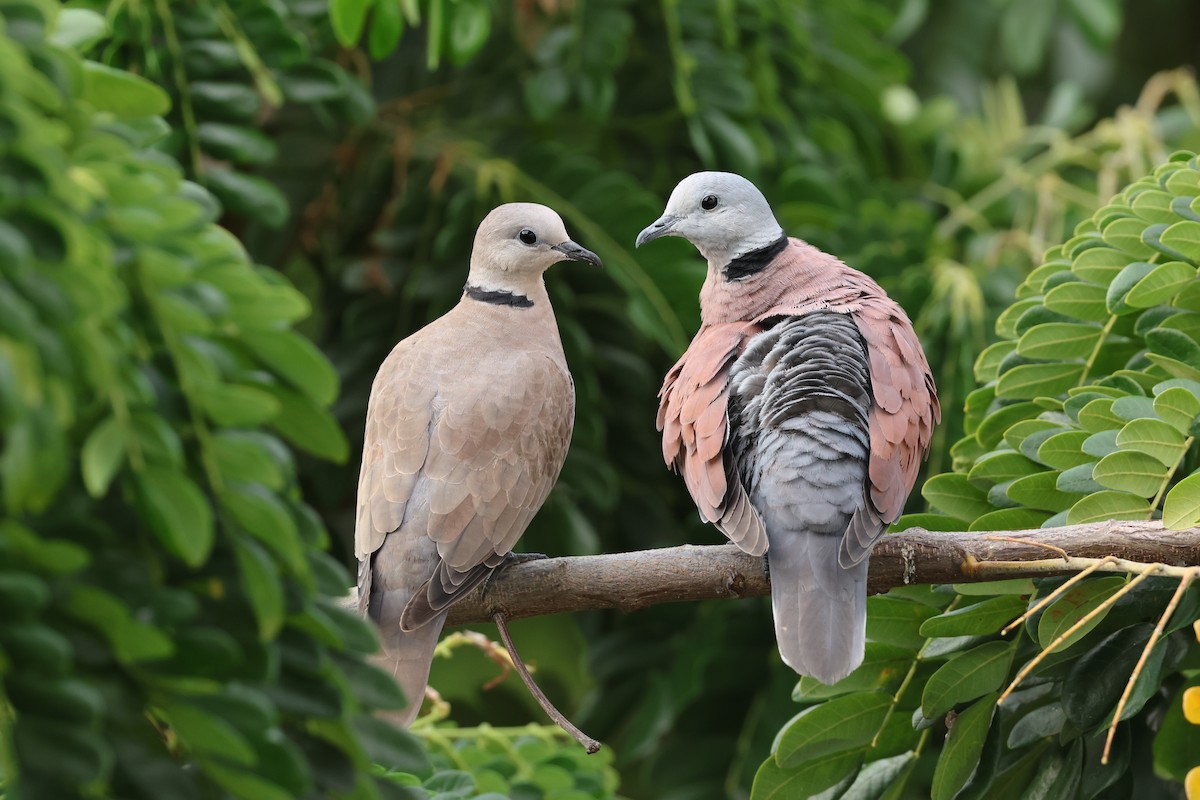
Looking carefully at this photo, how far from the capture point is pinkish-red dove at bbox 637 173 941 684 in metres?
2.24

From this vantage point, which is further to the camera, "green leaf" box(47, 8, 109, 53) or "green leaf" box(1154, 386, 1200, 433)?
"green leaf" box(1154, 386, 1200, 433)

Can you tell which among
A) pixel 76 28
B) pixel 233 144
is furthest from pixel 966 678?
pixel 233 144

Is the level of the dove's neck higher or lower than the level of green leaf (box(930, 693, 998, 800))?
higher

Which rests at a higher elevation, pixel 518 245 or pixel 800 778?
pixel 518 245

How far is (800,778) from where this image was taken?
7.86ft

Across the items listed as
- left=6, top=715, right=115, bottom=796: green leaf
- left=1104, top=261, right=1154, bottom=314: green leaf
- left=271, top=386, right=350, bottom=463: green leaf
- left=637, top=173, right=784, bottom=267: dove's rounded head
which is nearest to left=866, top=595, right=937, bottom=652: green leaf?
left=1104, top=261, right=1154, bottom=314: green leaf

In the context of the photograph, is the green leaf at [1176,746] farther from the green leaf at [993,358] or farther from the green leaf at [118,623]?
the green leaf at [118,623]

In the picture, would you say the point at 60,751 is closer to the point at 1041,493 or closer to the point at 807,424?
the point at 807,424

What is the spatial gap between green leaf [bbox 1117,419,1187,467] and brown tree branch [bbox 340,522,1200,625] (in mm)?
118

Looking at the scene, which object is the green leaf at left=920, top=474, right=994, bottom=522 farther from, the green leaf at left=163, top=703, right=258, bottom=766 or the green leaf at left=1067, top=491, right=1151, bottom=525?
the green leaf at left=163, top=703, right=258, bottom=766

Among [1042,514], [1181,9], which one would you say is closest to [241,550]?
[1042,514]

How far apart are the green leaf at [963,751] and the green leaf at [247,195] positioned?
5.91ft

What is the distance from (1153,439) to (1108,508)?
132mm

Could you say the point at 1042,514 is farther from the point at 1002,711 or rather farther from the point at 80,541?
the point at 80,541
